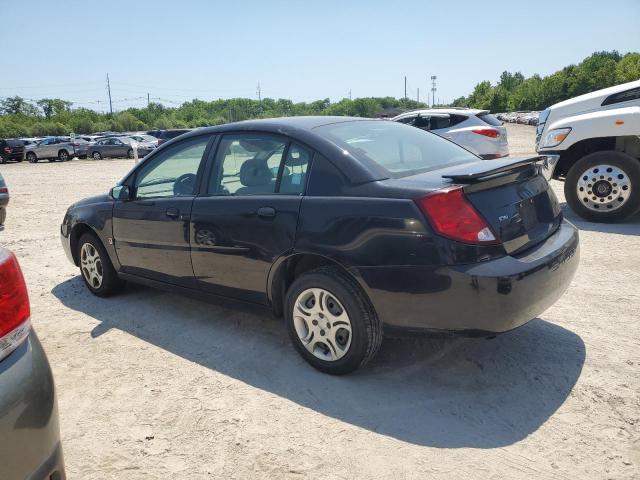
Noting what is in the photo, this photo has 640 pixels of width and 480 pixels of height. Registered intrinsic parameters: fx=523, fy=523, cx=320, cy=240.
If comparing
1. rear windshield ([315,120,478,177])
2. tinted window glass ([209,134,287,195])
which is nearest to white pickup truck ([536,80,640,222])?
rear windshield ([315,120,478,177])

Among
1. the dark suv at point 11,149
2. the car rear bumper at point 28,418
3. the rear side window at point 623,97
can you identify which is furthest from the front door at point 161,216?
the dark suv at point 11,149

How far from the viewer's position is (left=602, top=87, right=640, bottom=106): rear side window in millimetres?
7168

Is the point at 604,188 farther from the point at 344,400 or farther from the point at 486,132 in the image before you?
the point at 344,400

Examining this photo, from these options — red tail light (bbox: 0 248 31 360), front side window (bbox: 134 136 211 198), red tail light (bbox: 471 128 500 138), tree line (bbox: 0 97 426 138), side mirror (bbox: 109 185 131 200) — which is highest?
tree line (bbox: 0 97 426 138)

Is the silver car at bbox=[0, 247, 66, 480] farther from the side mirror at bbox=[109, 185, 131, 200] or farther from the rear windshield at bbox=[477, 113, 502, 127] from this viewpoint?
the rear windshield at bbox=[477, 113, 502, 127]

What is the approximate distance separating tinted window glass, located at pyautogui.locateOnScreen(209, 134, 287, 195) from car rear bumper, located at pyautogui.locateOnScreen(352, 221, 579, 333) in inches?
41.1

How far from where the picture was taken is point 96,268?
4.96 m

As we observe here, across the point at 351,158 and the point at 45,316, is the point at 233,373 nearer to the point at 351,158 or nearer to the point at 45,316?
the point at 351,158

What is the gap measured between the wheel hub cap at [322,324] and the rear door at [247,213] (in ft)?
1.12

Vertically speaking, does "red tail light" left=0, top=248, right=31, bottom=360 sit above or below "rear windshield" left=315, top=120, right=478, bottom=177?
below

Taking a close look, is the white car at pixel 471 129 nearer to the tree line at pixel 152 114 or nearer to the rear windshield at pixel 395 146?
the rear windshield at pixel 395 146

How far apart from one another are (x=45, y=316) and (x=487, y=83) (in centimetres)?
15330

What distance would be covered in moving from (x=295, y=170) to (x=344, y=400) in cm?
147

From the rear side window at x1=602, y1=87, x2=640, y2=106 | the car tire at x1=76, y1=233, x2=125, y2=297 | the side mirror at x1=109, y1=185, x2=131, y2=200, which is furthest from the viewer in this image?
the rear side window at x1=602, y1=87, x2=640, y2=106
